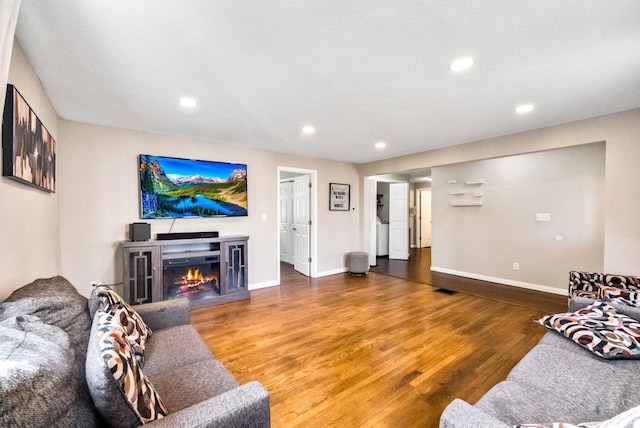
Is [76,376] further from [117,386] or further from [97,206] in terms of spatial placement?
[97,206]

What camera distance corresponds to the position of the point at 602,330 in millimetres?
1703

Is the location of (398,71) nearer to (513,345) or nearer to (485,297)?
(513,345)

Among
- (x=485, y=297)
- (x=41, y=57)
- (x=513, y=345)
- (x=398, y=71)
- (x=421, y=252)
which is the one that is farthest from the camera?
(x=421, y=252)

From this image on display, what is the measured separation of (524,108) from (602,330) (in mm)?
2094

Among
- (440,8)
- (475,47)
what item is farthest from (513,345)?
(440,8)

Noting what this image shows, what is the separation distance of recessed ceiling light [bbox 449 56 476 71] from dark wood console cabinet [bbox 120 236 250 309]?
321cm

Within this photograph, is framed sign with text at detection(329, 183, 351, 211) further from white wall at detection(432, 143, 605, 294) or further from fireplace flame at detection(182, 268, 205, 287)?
fireplace flame at detection(182, 268, 205, 287)

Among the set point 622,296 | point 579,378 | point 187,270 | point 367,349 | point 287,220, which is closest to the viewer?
point 579,378

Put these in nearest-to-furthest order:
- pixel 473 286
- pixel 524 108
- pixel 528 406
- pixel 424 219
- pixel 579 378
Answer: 1. pixel 528 406
2. pixel 579 378
3. pixel 524 108
4. pixel 473 286
5. pixel 424 219

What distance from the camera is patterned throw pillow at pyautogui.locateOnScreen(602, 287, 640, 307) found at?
7.39 ft

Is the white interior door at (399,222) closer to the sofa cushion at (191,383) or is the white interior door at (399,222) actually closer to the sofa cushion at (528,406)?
the sofa cushion at (528,406)

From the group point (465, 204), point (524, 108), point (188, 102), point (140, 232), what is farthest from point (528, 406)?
point (465, 204)

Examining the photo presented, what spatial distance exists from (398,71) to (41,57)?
97.1 inches

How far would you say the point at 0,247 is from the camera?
4.71 ft
